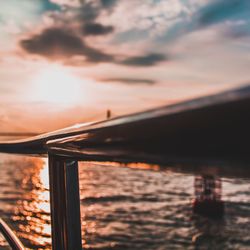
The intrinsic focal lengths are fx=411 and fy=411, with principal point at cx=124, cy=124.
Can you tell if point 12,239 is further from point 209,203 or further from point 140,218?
point 140,218

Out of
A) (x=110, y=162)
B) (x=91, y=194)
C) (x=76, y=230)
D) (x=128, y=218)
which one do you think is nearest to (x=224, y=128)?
(x=110, y=162)

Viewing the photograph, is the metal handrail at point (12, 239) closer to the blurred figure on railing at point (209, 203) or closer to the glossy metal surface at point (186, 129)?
the glossy metal surface at point (186, 129)

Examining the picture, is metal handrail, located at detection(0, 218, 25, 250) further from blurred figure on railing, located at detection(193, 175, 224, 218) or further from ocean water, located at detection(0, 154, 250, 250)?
blurred figure on railing, located at detection(193, 175, 224, 218)

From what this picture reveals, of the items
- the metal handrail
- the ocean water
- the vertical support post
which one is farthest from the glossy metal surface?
the ocean water

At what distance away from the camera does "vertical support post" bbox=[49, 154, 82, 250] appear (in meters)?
1.05

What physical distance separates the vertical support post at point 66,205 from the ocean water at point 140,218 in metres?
20.5

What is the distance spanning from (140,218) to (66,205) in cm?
4624

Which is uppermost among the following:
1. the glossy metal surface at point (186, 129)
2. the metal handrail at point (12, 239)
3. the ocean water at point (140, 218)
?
the glossy metal surface at point (186, 129)

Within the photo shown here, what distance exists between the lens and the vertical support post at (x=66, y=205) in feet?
3.44

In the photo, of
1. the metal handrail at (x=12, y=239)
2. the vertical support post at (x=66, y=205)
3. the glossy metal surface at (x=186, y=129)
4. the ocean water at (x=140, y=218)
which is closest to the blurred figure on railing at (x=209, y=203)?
the ocean water at (x=140, y=218)

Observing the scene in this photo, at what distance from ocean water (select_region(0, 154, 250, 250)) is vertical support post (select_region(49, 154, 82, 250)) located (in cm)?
2051

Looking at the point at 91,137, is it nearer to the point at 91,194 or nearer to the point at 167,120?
the point at 167,120

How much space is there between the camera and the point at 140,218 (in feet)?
151

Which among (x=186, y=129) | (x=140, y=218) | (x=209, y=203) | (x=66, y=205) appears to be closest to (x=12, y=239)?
(x=66, y=205)
